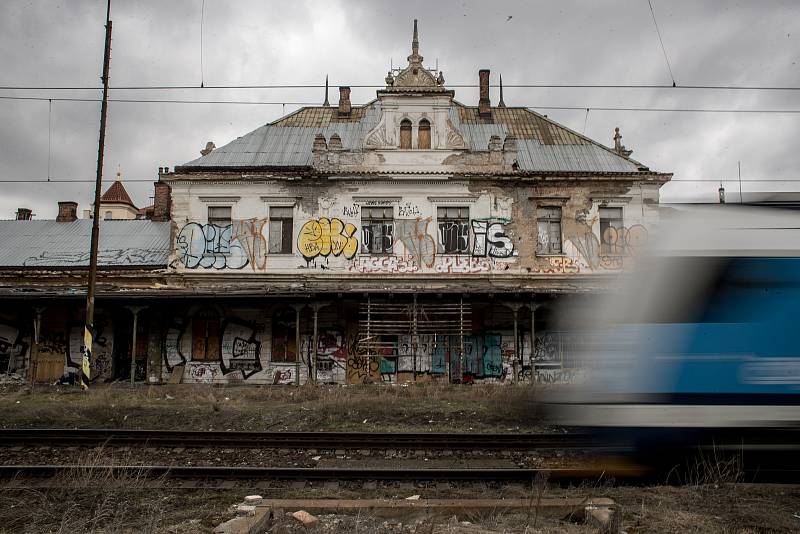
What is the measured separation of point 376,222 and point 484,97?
9.71 m

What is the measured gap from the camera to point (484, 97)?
27.7 metres

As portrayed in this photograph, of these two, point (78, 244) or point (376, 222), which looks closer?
point (376, 222)

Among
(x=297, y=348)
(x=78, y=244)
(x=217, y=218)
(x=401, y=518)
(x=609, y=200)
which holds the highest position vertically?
(x=609, y=200)

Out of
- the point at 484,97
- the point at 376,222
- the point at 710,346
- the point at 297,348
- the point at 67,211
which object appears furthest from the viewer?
the point at 67,211

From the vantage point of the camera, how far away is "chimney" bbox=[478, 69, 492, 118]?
2672 centimetres

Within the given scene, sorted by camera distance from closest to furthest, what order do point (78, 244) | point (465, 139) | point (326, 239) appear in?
1. point (326, 239)
2. point (465, 139)
3. point (78, 244)

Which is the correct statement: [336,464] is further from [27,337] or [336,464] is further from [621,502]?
[27,337]

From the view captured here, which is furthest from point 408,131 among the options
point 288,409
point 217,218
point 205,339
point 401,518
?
point 401,518

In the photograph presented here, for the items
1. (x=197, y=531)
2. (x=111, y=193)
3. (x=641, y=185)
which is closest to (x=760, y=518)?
(x=197, y=531)

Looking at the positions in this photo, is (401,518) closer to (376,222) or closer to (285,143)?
(376,222)

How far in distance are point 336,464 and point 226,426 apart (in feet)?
14.5

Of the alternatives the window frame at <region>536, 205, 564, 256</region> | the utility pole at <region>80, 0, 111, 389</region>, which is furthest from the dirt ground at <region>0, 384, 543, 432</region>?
the window frame at <region>536, 205, 564, 256</region>

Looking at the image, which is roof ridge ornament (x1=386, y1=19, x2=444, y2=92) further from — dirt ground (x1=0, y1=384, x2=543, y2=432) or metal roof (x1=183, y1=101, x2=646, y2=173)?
dirt ground (x1=0, y1=384, x2=543, y2=432)

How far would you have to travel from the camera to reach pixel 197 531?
18.1 feet
